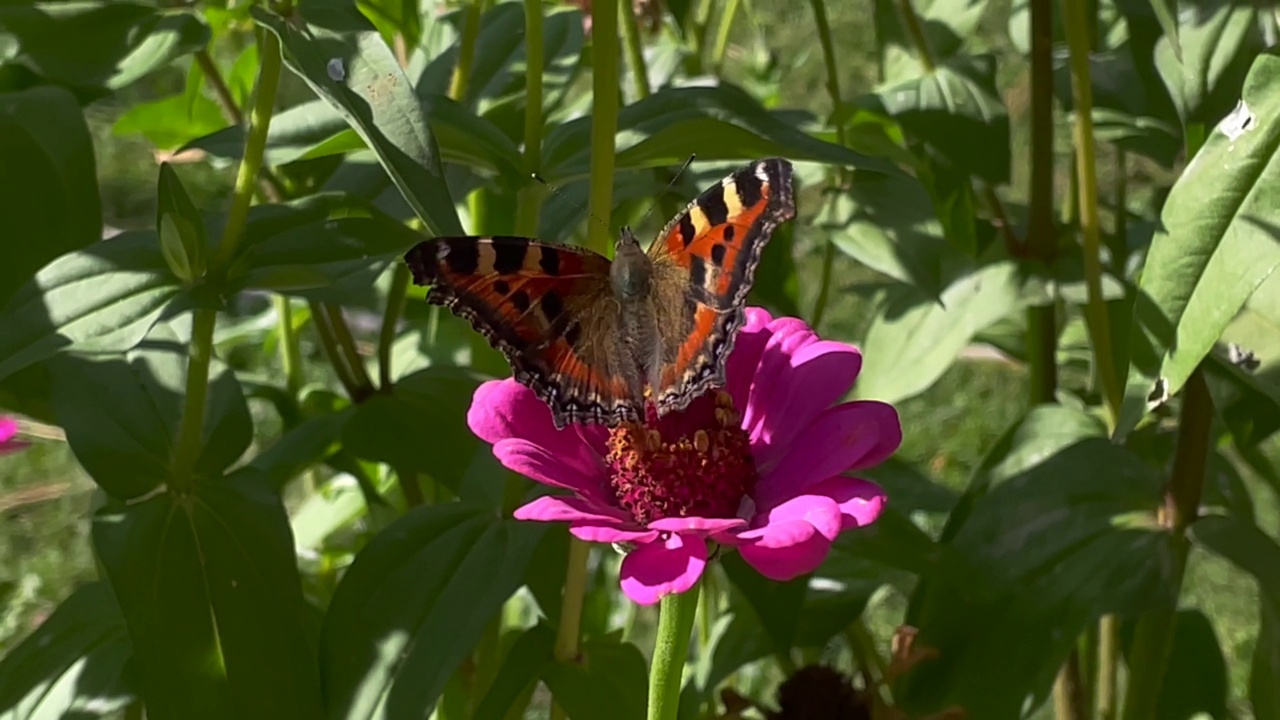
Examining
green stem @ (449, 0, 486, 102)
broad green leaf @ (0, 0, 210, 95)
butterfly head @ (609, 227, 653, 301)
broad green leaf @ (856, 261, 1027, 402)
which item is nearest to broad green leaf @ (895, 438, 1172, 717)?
broad green leaf @ (856, 261, 1027, 402)

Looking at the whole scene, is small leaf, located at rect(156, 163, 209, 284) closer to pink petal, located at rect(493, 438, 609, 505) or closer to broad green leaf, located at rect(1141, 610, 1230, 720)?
pink petal, located at rect(493, 438, 609, 505)

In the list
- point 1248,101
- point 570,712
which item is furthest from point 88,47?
point 1248,101

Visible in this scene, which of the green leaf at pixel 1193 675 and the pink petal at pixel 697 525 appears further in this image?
the green leaf at pixel 1193 675

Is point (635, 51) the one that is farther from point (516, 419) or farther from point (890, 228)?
point (516, 419)

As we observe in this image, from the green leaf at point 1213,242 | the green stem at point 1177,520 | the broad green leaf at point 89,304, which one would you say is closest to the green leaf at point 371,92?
the broad green leaf at point 89,304

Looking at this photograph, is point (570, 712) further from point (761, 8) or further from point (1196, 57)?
point (761, 8)

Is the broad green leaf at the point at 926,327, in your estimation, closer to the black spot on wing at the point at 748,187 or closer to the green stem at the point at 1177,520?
the green stem at the point at 1177,520
